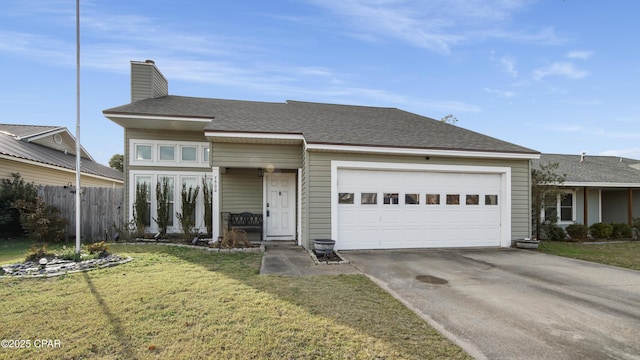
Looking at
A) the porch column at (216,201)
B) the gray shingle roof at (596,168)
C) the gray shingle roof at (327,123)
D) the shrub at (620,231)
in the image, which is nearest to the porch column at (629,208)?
the gray shingle roof at (596,168)

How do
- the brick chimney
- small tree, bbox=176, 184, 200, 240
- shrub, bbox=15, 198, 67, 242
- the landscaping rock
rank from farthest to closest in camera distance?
1. the brick chimney
2. small tree, bbox=176, 184, 200, 240
3. shrub, bbox=15, 198, 67, 242
4. the landscaping rock

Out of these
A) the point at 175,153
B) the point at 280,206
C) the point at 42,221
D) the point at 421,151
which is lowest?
the point at 42,221

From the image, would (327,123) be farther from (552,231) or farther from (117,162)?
(117,162)

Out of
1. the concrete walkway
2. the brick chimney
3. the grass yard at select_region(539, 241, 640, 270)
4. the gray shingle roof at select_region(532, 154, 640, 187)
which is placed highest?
the brick chimney

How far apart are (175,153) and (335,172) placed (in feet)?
21.0

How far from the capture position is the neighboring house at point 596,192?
1341 centimetres

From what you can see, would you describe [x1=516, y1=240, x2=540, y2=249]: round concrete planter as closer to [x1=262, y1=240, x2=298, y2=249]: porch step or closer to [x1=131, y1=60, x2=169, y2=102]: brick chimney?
[x1=262, y1=240, x2=298, y2=249]: porch step

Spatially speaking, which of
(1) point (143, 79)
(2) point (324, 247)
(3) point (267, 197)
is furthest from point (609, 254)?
(1) point (143, 79)

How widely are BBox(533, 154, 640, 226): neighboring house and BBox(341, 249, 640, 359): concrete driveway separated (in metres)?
7.60

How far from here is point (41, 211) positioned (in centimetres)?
957

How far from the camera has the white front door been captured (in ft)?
34.2

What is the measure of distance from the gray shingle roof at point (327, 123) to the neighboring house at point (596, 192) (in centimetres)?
619

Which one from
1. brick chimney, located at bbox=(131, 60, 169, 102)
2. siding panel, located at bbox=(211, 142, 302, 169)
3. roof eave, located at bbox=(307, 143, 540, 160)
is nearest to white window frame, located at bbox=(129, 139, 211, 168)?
brick chimney, located at bbox=(131, 60, 169, 102)

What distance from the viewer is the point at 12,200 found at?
34.3 ft
